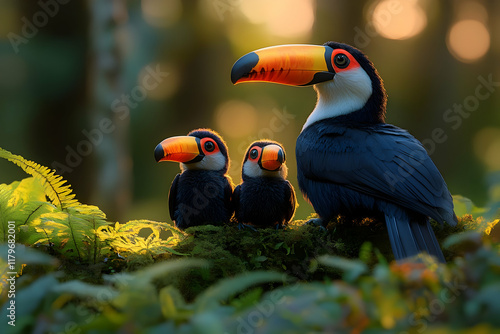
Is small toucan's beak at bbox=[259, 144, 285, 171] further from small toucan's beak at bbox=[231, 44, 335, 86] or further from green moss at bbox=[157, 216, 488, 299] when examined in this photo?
small toucan's beak at bbox=[231, 44, 335, 86]

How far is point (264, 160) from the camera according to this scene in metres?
3.94

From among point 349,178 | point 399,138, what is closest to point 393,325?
point 349,178

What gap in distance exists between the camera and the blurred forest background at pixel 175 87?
29.4 feet

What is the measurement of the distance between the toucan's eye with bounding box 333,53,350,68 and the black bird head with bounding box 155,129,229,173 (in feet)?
4.26

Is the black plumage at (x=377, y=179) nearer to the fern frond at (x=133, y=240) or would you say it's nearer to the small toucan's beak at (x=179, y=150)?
the small toucan's beak at (x=179, y=150)

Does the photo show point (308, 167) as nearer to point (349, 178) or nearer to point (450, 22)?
point (349, 178)

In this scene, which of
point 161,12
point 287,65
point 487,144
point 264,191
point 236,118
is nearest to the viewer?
point 264,191

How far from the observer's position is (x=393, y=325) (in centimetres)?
139

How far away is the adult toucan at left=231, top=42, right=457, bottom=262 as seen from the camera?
3.38m

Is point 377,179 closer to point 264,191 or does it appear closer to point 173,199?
point 264,191

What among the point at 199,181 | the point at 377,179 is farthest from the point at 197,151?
the point at 377,179

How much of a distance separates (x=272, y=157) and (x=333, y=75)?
1.11 m

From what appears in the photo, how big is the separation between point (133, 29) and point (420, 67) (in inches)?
306

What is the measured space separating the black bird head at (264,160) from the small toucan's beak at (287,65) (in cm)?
65
